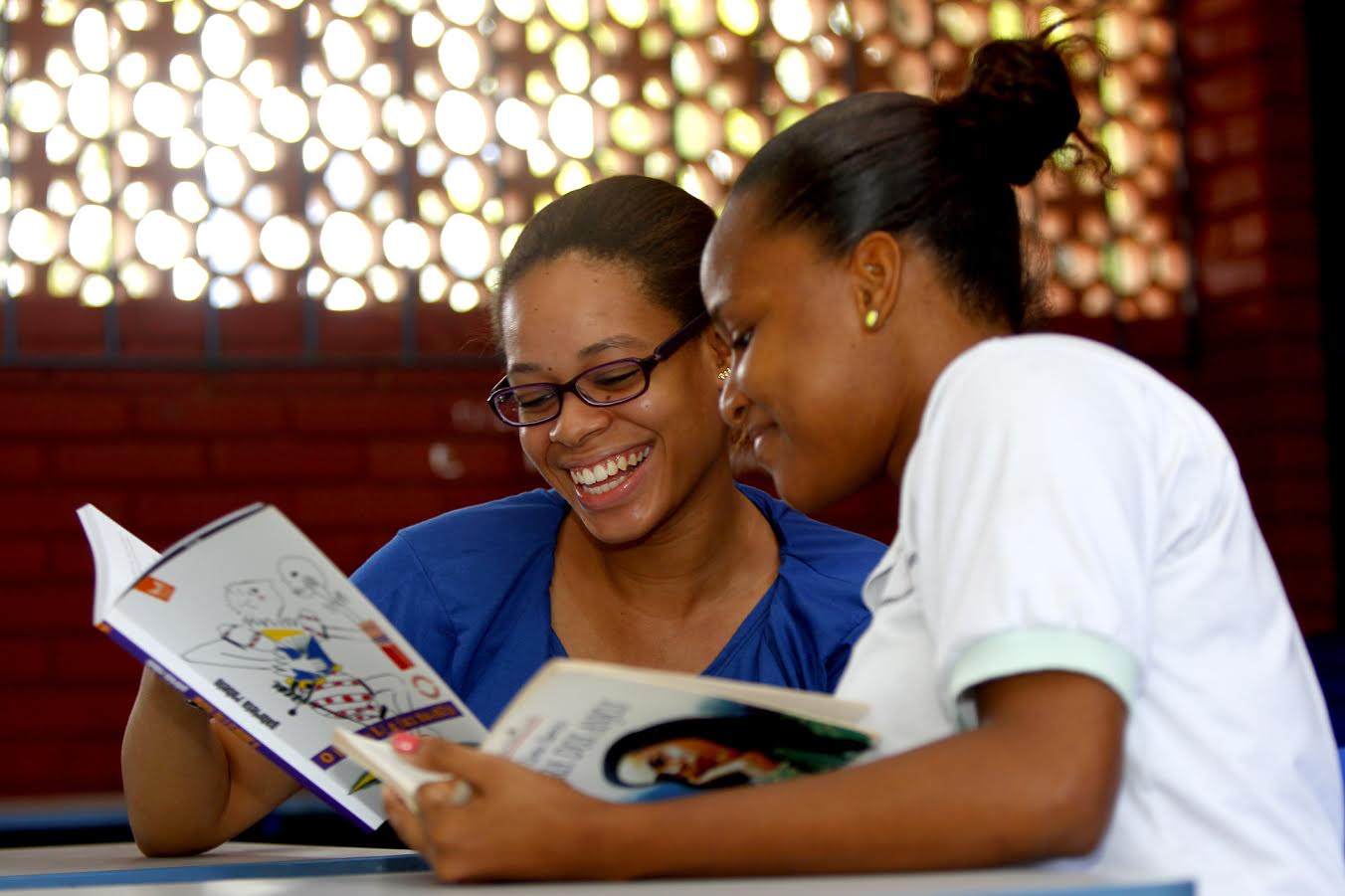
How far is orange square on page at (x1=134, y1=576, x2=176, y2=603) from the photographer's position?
1.06 meters

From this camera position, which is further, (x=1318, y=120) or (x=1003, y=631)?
(x=1318, y=120)

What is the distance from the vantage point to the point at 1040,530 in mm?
830

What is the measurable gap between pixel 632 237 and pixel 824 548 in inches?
16.4

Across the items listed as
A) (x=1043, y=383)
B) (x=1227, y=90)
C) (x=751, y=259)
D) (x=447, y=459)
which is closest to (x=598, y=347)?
(x=751, y=259)

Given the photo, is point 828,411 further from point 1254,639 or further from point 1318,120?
point 1318,120

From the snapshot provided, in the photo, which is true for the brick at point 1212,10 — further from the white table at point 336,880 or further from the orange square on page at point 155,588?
the orange square on page at point 155,588

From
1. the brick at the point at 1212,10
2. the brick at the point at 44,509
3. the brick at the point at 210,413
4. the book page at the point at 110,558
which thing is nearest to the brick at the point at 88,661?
the brick at the point at 44,509

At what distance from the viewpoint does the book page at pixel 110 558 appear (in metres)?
1.10

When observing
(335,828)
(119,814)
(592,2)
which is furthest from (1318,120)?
(119,814)

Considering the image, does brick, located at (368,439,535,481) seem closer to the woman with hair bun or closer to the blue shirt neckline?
the blue shirt neckline

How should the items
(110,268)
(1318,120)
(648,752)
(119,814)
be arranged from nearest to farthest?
(648,752) → (119,814) → (110,268) → (1318,120)

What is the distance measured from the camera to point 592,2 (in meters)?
3.58

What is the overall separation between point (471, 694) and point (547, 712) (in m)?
0.91

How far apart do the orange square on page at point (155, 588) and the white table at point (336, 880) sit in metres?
0.19
